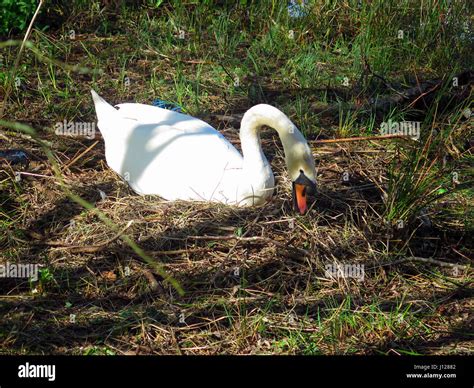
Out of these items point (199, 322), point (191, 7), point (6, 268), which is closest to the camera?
point (199, 322)

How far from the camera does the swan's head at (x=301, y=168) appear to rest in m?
5.34

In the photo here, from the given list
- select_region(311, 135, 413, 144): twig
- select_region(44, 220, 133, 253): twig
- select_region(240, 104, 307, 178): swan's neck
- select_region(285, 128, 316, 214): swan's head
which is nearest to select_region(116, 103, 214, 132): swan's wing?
select_region(240, 104, 307, 178): swan's neck

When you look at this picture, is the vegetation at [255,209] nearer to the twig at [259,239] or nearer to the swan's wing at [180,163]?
the twig at [259,239]

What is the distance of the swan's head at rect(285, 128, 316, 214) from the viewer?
534 centimetres

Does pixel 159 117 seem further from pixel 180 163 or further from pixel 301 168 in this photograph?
pixel 301 168

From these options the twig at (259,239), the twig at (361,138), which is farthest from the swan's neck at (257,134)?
the twig at (361,138)

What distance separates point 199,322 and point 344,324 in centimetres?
81

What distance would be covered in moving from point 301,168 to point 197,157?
0.84 meters

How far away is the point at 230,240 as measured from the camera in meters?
5.33

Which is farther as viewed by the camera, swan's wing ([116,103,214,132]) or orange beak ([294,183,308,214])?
swan's wing ([116,103,214,132])

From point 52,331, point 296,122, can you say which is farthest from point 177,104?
point 52,331

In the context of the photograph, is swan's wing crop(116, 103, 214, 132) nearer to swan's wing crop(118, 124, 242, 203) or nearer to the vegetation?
swan's wing crop(118, 124, 242, 203)
